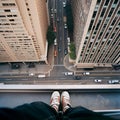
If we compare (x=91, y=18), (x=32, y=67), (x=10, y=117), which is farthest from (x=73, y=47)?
(x=10, y=117)

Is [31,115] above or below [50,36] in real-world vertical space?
above

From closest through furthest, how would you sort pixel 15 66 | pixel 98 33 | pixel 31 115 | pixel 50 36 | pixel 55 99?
pixel 31 115 → pixel 55 99 → pixel 98 33 → pixel 50 36 → pixel 15 66

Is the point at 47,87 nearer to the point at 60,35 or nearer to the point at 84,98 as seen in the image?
the point at 84,98

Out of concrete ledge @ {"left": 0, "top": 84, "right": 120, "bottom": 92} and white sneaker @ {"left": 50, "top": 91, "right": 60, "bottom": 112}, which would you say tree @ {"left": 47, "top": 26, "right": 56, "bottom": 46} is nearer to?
concrete ledge @ {"left": 0, "top": 84, "right": 120, "bottom": 92}

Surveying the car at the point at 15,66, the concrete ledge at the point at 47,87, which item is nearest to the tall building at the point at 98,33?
the concrete ledge at the point at 47,87

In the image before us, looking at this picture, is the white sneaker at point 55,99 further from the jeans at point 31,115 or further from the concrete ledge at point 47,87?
the jeans at point 31,115

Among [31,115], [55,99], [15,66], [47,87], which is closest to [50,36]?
[15,66]

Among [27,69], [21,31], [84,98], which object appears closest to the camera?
[84,98]
